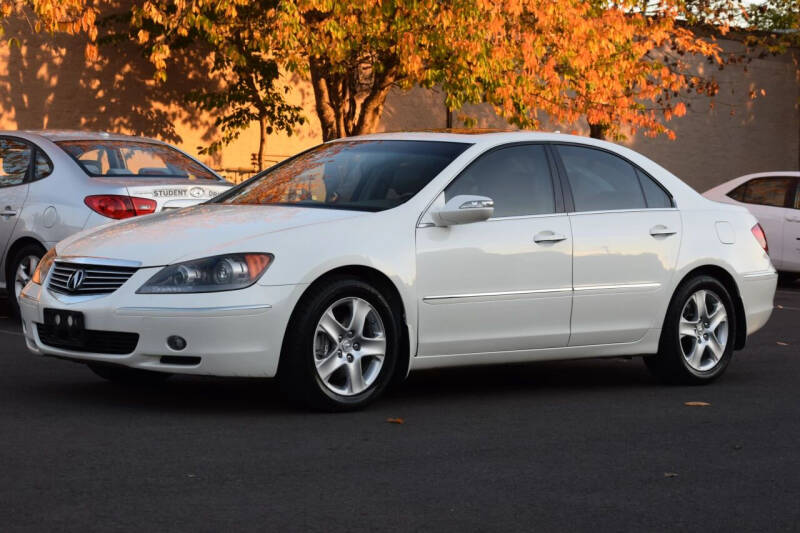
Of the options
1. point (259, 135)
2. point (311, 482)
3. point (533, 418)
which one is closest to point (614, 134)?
point (259, 135)

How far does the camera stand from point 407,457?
6.38 metres

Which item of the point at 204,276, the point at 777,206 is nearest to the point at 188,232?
the point at 204,276

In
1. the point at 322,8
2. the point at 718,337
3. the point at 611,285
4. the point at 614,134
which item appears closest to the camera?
the point at 611,285

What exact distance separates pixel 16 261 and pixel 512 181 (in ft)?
17.1

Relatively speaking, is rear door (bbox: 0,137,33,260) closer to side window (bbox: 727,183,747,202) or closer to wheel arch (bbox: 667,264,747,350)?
wheel arch (bbox: 667,264,747,350)

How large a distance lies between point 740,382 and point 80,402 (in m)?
4.13

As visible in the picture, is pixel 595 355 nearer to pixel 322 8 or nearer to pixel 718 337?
pixel 718 337

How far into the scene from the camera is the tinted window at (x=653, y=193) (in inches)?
354

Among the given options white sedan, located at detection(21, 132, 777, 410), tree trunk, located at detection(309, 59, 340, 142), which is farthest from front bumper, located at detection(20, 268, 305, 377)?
tree trunk, located at detection(309, 59, 340, 142)

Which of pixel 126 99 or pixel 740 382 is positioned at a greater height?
pixel 126 99

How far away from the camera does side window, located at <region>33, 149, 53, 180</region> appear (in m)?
11.8

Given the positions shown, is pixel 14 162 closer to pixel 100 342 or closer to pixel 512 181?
pixel 100 342

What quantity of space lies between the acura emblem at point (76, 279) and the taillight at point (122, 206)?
12.3 feet

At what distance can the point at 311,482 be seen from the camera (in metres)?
5.79
